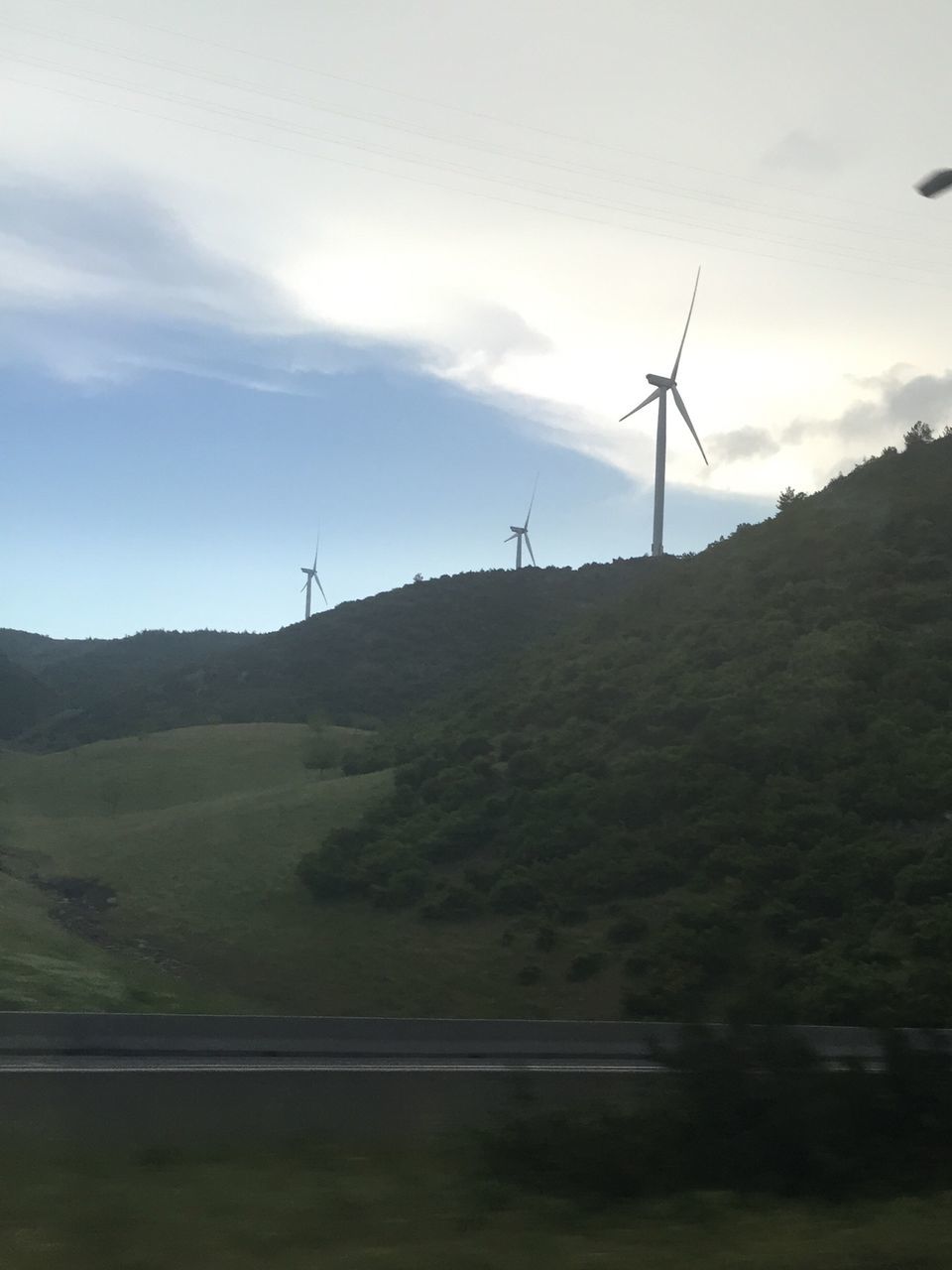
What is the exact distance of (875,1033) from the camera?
12.1 metres

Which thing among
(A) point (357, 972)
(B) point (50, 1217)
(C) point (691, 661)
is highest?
(C) point (691, 661)

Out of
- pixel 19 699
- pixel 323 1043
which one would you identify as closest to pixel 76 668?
pixel 19 699

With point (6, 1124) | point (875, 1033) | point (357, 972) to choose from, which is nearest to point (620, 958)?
point (357, 972)

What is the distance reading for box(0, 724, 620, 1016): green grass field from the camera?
27.5m

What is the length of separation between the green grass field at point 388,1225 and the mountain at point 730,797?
14.2 m

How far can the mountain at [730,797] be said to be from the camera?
97.1 ft

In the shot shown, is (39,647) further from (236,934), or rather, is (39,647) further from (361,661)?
(236,934)

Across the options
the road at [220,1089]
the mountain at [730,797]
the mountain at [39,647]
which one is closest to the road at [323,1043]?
the road at [220,1089]

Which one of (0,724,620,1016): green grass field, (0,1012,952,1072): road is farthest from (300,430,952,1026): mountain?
(0,1012,952,1072): road

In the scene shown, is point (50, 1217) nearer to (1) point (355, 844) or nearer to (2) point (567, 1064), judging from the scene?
(2) point (567, 1064)

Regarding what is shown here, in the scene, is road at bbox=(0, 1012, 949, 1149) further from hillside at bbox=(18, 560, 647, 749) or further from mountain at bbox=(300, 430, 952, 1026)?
hillside at bbox=(18, 560, 647, 749)

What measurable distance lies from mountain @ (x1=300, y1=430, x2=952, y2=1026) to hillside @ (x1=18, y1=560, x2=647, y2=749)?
35.6 meters

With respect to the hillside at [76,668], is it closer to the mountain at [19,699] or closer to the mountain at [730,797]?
Result: the mountain at [19,699]

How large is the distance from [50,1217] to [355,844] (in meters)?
34.4
